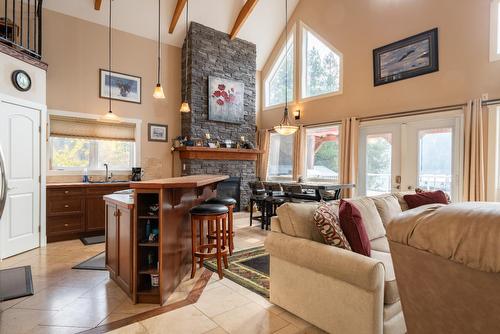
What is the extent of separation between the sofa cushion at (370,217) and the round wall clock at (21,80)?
4.55 m

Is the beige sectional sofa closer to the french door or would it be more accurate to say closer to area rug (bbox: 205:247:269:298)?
area rug (bbox: 205:247:269:298)

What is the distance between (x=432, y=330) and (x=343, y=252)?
3.10 ft

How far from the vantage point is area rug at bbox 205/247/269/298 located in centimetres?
296

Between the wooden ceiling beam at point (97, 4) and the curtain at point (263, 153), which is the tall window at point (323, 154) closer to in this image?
the curtain at point (263, 153)

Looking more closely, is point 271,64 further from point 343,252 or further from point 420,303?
point 420,303

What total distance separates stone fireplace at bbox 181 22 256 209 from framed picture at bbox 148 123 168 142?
1.40ft

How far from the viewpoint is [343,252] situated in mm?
1993

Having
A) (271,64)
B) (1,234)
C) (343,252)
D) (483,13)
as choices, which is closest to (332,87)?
(271,64)

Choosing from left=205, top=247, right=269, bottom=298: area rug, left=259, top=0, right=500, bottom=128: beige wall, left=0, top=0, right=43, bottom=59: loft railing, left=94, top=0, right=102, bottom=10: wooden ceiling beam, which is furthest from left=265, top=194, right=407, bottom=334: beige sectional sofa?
left=94, top=0, right=102, bottom=10: wooden ceiling beam

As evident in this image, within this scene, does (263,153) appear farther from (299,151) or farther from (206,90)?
(206,90)

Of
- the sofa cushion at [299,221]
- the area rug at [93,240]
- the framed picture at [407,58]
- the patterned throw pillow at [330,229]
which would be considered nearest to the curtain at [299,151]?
the framed picture at [407,58]

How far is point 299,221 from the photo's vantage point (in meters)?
2.38

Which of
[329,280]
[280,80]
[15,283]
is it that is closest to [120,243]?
[15,283]

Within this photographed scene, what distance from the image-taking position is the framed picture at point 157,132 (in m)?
6.17
